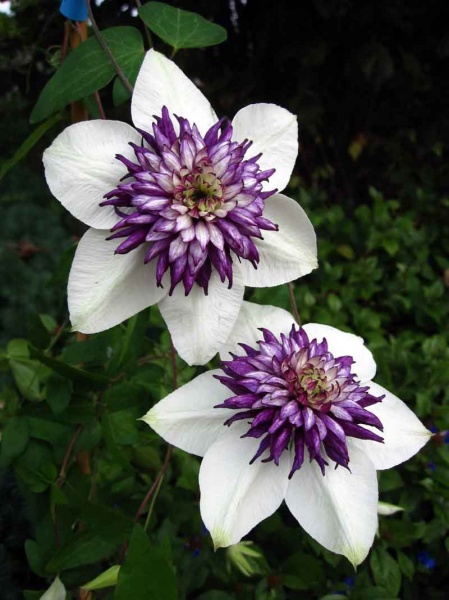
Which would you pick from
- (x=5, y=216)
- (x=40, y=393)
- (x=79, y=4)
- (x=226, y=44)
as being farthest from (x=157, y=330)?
(x=226, y=44)

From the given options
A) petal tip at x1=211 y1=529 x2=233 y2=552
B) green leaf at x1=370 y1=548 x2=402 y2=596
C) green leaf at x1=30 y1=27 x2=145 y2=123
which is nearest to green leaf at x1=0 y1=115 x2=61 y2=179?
green leaf at x1=30 y1=27 x2=145 y2=123

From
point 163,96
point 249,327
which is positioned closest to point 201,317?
point 249,327

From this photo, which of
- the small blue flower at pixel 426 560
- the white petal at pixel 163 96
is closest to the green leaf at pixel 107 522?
the white petal at pixel 163 96

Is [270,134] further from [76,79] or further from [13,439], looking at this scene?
[13,439]

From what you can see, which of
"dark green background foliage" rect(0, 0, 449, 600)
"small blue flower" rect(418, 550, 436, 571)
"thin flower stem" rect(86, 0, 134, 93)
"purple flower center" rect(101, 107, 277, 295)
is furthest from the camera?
"small blue flower" rect(418, 550, 436, 571)

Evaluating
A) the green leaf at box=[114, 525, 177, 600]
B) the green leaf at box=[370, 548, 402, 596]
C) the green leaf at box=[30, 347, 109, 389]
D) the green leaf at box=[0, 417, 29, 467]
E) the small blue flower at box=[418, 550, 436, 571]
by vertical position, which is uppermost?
the green leaf at box=[30, 347, 109, 389]

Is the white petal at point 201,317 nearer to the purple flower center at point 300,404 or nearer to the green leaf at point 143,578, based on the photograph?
the purple flower center at point 300,404

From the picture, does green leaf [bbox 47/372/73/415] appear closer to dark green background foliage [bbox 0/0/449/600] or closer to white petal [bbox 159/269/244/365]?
dark green background foliage [bbox 0/0/449/600]
